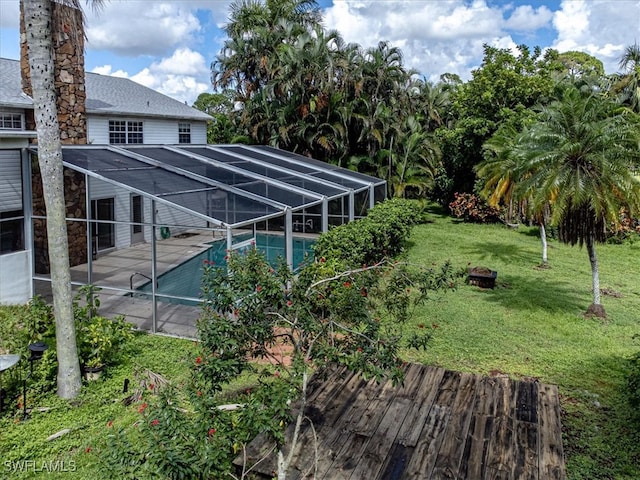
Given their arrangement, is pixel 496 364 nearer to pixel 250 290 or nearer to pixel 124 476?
pixel 250 290

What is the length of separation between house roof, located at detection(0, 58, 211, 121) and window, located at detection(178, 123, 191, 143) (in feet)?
2.07

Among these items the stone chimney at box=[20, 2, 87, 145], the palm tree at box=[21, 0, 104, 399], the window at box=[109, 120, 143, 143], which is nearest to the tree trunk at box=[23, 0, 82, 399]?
the palm tree at box=[21, 0, 104, 399]

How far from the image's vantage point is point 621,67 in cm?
2962

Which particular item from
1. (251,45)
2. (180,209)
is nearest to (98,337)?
(180,209)

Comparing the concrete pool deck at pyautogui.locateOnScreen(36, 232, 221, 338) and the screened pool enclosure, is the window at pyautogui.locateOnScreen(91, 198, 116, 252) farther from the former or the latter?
the concrete pool deck at pyautogui.locateOnScreen(36, 232, 221, 338)

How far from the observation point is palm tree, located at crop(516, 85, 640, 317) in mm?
10109

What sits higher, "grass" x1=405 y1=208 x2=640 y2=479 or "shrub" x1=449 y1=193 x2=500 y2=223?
"shrub" x1=449 y1=193 x2=500 y2=223

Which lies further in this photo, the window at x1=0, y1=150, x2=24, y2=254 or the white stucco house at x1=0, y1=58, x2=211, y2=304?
the white stucco house at x1=0, y1=58, x2=211, y2=304

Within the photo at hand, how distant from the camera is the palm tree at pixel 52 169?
6871mm

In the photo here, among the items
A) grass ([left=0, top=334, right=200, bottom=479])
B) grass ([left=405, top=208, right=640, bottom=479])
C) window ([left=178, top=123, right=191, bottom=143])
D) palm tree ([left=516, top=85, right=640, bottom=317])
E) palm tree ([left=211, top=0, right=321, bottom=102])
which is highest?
palm tree ([left=211, top=0, right=321, bottom=102])

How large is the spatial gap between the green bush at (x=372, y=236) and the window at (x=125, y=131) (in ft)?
33.3

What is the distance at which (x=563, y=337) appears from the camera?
399 inches

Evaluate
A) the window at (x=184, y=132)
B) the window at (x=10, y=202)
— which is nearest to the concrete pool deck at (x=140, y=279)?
the window at (x=10, y=202)

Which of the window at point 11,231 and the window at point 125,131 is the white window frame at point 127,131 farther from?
the window at point 11,231
